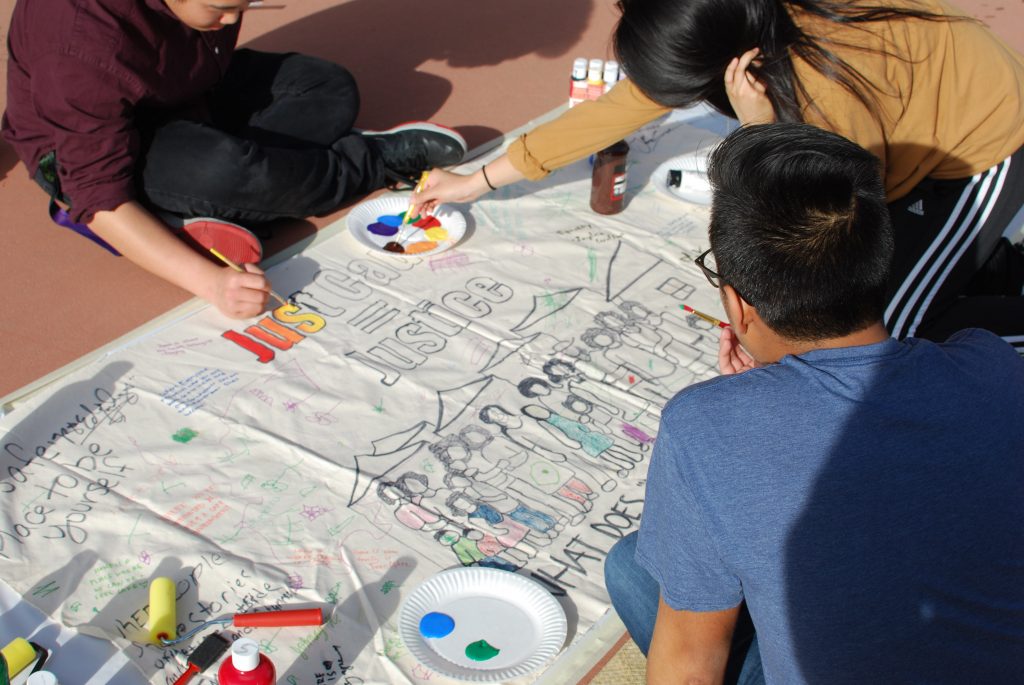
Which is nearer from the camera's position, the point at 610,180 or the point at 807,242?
the point at 807,242

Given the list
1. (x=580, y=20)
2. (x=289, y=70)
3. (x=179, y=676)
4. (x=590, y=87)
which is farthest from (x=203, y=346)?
(x=580, y=20)

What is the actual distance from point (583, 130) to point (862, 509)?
4.34 ft

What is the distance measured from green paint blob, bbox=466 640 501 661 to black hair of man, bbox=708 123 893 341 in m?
0.70

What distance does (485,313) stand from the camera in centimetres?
212

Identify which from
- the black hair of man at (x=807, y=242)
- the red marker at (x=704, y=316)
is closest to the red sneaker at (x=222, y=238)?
the red marker at (x=704, y=316)

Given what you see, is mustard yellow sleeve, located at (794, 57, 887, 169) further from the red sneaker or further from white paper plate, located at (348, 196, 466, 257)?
the red sneaker

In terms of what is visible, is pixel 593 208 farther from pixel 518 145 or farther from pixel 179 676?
pixel 179 676

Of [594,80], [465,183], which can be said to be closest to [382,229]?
[465,183]

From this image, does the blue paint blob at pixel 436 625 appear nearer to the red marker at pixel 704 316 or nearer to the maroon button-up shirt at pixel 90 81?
the red marker at pixel 704 316

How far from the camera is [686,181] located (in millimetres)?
2600

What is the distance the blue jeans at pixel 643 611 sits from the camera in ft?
3.95

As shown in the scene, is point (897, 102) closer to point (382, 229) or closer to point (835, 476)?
point (835, 476)

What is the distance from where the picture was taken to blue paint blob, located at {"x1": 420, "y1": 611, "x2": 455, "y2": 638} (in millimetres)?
1403

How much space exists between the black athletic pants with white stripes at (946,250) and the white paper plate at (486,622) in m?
0.93
